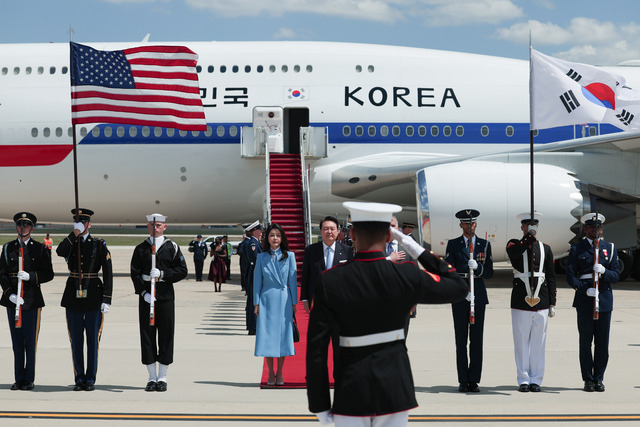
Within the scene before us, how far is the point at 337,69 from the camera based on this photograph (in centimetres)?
1916

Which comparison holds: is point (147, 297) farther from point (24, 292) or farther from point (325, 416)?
point (325, 416)

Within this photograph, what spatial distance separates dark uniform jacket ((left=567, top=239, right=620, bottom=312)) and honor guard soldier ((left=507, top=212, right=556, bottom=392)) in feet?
0.76

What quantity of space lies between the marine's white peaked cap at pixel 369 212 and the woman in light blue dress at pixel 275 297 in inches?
162

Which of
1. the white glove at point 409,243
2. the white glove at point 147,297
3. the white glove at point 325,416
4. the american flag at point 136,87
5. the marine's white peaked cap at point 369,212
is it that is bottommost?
the white glove at point 325,416

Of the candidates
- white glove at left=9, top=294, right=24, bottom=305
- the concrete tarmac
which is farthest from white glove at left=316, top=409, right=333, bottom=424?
white glove at left=9, top=294, right=24, bottom=305

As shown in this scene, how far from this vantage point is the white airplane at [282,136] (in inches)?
733

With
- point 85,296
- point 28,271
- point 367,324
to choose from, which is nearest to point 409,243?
point 367,324

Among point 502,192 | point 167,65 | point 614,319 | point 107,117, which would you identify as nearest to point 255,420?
point 107,117

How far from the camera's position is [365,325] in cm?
378

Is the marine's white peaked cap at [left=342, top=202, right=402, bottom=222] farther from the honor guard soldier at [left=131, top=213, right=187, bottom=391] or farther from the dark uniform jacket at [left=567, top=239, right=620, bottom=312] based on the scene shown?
the dark uniform jacket at [left=567, top=239, right=620, bottom=312]

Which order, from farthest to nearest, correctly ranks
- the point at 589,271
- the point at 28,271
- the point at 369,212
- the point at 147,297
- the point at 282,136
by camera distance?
the point at 282,136, the point at 589,271, the point at 28,271, the point at 147,297, the point at 369,212

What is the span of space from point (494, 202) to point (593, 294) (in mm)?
8831

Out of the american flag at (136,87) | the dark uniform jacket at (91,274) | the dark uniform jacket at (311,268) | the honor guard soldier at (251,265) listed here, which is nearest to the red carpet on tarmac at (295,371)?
the dark uniform jacket at (311,268)

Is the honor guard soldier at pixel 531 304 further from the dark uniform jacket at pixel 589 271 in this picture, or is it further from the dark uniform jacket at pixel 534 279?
the dark uniform jacket at pixel 589 271
